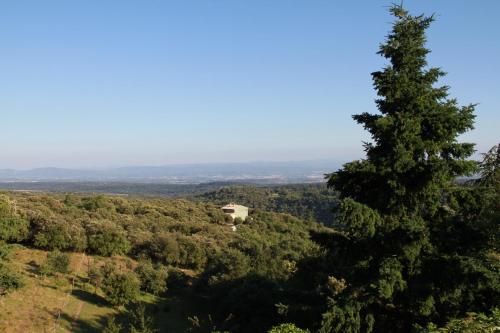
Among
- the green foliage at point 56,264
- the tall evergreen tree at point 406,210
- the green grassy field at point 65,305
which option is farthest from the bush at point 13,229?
the tall evergreen tree at point 406,210

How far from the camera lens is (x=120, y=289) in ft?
83.0

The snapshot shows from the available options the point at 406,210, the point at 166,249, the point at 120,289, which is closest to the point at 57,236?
the point at 166,249

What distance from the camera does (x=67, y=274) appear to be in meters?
28.5

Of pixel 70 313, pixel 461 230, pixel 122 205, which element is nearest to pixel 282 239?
pixel 122 205

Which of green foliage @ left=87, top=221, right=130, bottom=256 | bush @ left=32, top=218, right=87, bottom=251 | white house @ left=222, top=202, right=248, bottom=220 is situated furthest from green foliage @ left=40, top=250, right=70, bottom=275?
Answer: white house @ left=222, top=202, right=248, bottom=220

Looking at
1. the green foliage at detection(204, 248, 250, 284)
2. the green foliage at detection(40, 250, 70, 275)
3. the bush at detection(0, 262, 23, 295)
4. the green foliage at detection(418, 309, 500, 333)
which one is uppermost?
the green foliage at detection(418, 309, 500, 333)

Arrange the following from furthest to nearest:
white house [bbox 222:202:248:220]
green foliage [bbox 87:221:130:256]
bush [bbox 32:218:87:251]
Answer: white house [bbox 222:202:248:220]
green foliage [bbox 87:221:130:256]
bush [bbox 32:218:87:251]

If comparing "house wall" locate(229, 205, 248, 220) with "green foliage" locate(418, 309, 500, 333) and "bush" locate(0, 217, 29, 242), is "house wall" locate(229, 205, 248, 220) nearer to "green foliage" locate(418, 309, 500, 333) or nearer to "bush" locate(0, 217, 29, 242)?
"bush" locate(0, 217, 29, 242)

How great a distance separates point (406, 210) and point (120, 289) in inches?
712

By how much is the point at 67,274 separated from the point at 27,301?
19.2ft

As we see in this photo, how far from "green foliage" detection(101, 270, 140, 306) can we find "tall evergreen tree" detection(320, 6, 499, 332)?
1580 cm

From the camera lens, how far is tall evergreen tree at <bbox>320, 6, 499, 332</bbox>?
11398mm

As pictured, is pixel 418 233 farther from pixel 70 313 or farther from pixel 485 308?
pixel 70 313

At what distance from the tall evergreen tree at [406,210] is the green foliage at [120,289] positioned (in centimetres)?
1580
